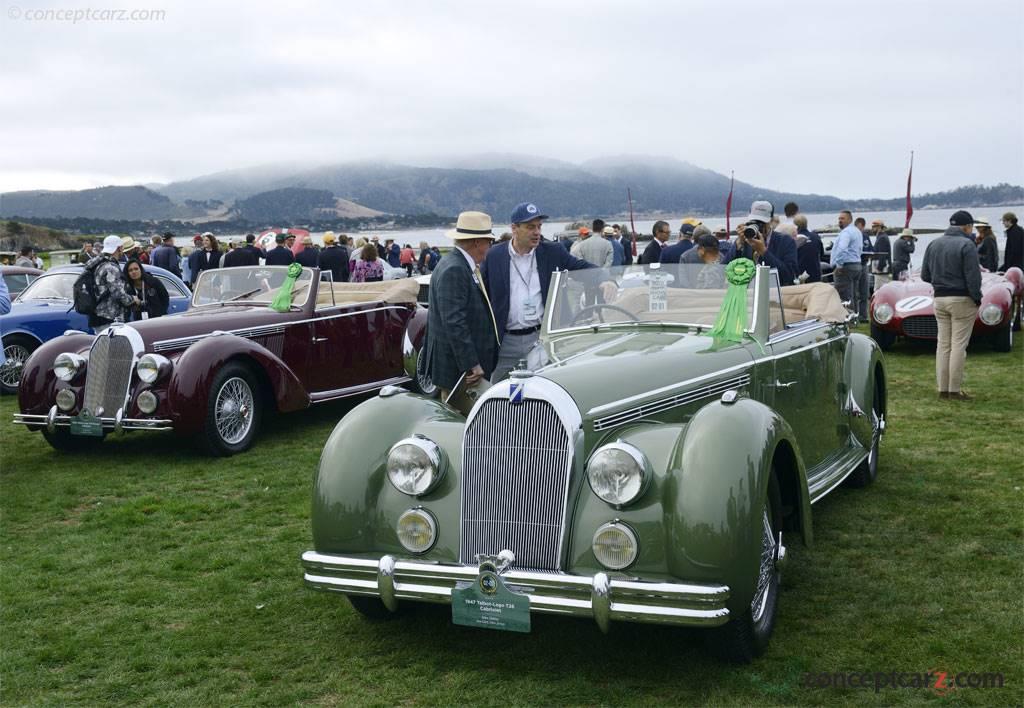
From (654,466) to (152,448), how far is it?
6611 millimetres

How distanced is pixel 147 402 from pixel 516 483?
5.29 metres

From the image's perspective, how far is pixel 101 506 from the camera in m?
7.29

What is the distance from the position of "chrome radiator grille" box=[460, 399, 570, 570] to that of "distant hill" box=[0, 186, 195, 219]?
A: 148 metres

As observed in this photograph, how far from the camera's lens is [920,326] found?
45.2 feet

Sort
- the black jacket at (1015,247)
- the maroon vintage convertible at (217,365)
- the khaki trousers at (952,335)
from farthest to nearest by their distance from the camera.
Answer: the black jacket at (1015,247), the khaki trousers at (952,335), the maroon vintage convertible at (217,365)

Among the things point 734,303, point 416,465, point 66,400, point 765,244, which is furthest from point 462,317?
point 66,400

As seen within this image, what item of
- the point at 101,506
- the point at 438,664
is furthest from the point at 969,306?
the point at 101,506

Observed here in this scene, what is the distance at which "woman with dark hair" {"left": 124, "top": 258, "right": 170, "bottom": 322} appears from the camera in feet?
35.0

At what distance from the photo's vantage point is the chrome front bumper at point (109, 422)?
27.4ft

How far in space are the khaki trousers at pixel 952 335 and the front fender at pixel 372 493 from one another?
7.25 metres

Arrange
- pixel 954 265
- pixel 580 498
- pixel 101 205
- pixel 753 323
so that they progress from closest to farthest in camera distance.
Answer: pixel 580 498 < pixel 753 323 < pixel 954 265 < pixel 101 205

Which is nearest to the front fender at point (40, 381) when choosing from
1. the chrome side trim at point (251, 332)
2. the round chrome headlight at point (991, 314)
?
the chrome side trim at point (251, 332)

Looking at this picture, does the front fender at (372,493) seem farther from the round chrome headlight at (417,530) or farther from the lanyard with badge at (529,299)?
the lanyard with badge at (529,299)

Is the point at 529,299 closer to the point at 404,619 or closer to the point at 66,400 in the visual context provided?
the point at 404,619
